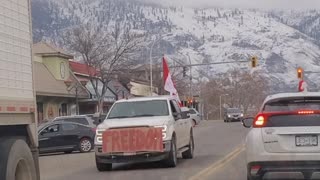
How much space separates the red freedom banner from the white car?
206 inches

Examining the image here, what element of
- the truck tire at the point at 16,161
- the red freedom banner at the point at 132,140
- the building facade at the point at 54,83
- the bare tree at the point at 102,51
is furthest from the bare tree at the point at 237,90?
the truck tire at the point at 16,161

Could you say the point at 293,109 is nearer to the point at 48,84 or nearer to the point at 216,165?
the point at 216,165

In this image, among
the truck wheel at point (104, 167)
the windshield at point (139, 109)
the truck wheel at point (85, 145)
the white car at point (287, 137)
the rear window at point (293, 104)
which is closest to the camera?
the white car at point (287, 137)

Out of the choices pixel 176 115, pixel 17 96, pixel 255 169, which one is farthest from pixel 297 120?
pixel 176 115

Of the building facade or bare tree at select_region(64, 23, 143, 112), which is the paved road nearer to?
the building facade

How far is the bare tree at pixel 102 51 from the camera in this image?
53.8 meters

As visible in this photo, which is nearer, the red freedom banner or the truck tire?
the truck tire

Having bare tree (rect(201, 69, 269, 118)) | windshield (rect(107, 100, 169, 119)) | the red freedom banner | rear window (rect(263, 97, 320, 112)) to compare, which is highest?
rear window (rect(263, 97, 320, 112))

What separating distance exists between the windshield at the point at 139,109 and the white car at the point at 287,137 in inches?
257

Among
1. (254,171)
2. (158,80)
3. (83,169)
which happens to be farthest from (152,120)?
(158,80)

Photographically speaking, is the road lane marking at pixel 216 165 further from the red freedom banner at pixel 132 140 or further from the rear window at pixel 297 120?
the rear window at pixel 297 120

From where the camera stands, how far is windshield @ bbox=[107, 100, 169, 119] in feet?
56.9

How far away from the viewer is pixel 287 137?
10.7m

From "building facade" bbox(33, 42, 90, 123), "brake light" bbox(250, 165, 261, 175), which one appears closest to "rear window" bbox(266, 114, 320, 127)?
"brake light" bbox(250, 165, 261, 175)
